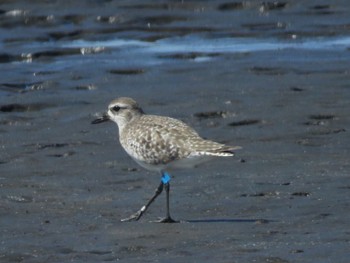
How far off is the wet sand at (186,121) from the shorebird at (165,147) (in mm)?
329

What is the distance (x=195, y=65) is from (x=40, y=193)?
5.71 m

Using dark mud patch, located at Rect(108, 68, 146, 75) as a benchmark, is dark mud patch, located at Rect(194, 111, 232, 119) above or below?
below

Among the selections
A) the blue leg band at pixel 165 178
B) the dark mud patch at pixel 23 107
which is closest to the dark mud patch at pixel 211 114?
the dark mud patch at pixel 23 107

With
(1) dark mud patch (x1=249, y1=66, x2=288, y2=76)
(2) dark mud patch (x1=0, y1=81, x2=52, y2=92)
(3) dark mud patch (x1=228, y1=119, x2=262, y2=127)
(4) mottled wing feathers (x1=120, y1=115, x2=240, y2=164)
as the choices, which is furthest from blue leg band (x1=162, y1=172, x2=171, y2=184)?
(1) dark mud patch (x1=249, y1=66, x2=288, y2=76)

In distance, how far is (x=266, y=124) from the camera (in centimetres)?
1338

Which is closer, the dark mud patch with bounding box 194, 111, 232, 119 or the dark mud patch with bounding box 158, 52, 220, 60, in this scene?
the dark mud patch with bounding box 194, 111, 232, 119

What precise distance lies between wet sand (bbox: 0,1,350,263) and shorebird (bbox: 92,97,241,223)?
329mm

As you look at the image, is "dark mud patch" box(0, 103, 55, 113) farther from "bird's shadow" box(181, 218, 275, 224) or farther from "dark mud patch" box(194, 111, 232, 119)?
"bird's shadow" box(181, 218, 275, 224)

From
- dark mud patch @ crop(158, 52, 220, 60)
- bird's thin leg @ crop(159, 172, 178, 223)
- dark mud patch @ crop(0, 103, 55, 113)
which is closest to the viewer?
bird's thin leg @ crop(159, 172, 178, 223)

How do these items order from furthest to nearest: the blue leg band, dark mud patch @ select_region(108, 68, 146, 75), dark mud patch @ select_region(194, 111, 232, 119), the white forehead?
dark mud patch @ select_region(108, 68, 146, 75) < dark mud patch @ select_region(194, 111, 232, 119) < the white forehead < the blue leg band

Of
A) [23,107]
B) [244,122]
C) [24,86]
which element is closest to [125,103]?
[244,122]

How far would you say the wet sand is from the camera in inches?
376

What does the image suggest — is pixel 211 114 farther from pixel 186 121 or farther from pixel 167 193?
pixel 167 193

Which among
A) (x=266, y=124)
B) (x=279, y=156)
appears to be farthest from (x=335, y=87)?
(x=279, y=156)
